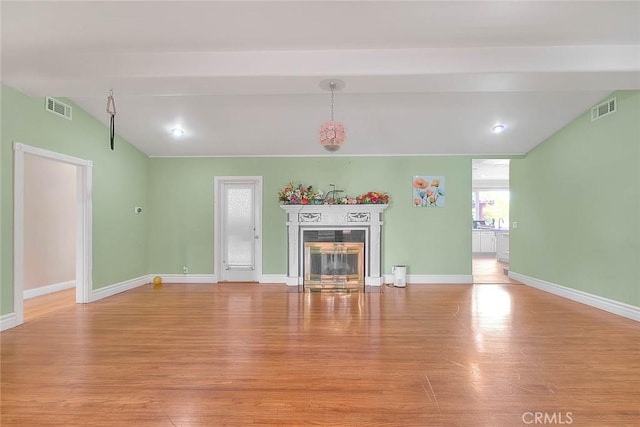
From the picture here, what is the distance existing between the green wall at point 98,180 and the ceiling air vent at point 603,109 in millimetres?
7155

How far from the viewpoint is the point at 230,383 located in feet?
7.36

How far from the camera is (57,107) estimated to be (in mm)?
3932

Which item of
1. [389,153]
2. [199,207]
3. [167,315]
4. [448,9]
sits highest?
[448,9]

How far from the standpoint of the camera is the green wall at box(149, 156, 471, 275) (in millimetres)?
5805

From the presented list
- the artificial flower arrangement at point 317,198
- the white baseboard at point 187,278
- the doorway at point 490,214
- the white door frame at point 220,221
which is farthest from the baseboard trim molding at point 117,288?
the doorway at point 490,214

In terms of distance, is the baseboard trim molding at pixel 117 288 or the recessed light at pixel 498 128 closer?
the baseboard trim molding at pixel 117 288

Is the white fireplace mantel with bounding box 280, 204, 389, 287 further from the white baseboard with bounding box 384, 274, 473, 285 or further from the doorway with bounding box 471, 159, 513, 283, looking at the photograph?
the doorway with bounding box 471, 159, 513, 283

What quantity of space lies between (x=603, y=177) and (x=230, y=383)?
516 centimetres

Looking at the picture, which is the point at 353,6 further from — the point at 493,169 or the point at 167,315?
the point at 493,169

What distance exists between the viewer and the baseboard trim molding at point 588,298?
3.75 m

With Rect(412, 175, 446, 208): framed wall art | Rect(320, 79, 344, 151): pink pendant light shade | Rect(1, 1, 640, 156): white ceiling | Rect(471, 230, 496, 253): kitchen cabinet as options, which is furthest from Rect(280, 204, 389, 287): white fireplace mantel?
Rect(471, 230, 496, 253): kitchen cabinet

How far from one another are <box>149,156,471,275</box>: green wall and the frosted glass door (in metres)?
0.27

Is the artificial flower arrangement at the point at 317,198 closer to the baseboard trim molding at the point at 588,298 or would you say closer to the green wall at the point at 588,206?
the green wall at the point at 588,206

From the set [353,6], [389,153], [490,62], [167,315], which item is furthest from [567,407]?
[389,153]
